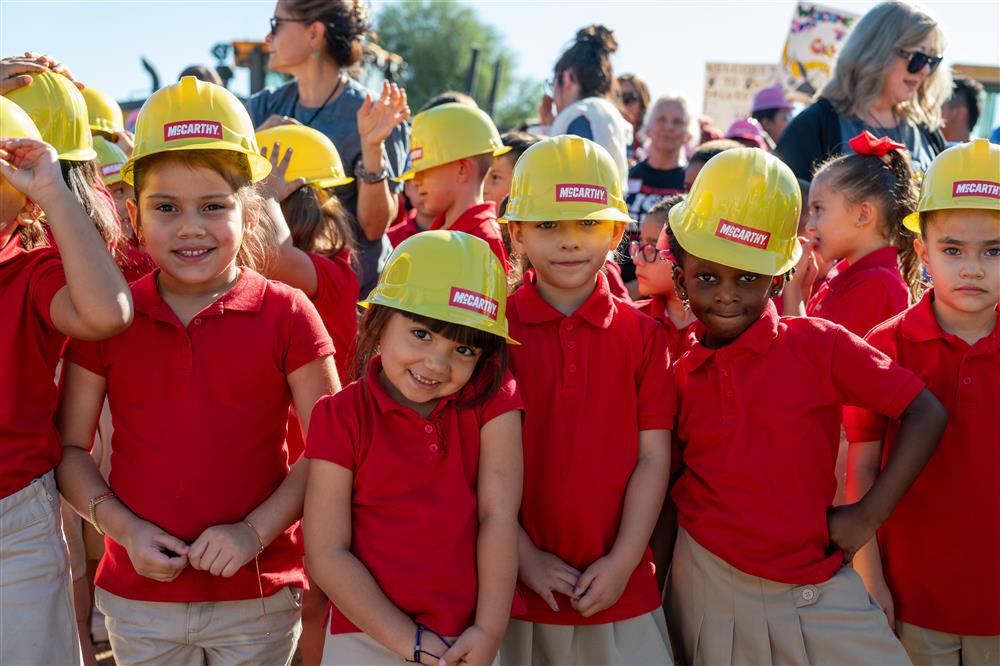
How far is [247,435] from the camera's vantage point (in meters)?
2.75

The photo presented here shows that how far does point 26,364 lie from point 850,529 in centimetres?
238

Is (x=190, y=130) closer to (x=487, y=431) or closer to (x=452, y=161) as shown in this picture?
(x=487, y=431)

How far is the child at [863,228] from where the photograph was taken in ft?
11.7

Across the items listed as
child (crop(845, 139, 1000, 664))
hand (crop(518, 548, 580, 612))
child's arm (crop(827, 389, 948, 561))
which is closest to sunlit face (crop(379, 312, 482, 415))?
hand (crop(518, 548, 580, 612))

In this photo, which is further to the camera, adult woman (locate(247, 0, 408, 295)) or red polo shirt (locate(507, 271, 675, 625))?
adult woman (locate(247, 0, 408, 295))

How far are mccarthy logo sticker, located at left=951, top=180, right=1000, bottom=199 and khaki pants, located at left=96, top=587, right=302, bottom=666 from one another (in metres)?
2.40

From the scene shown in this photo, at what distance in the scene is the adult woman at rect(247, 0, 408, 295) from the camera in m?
4.55

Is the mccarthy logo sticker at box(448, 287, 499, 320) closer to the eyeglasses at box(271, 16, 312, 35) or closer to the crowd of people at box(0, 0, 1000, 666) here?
the crowd of people at box(0, 0, 1000, 666)

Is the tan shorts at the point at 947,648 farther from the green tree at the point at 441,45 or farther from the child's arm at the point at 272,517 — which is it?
the green tree at the point at 441,45

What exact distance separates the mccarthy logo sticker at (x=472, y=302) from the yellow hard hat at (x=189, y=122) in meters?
0.80

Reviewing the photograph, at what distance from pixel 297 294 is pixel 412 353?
0.49m

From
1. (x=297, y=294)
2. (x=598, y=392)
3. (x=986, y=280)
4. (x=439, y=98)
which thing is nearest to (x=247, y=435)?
(x=297, y=294)

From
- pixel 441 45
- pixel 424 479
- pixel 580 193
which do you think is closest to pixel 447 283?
pixel 424 479

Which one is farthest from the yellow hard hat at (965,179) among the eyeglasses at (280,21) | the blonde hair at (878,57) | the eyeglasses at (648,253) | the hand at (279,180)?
the eyeglasses at (280,21)
